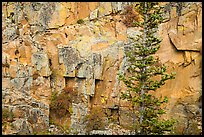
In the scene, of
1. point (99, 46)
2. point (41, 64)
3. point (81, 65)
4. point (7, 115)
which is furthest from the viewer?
point (99, 46)

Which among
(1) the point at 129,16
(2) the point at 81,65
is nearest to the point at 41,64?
(2) the point at 81,65

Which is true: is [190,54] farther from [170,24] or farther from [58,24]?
[58,24]

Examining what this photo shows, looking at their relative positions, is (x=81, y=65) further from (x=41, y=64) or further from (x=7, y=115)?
(x=7, y=115)

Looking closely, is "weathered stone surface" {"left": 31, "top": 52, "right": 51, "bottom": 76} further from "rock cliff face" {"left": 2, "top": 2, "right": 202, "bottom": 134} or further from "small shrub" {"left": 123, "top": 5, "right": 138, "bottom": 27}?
"small shrub" {"left": 123, "top": 5, "right": 138, "bottom": 27}

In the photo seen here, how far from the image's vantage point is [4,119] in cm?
2962

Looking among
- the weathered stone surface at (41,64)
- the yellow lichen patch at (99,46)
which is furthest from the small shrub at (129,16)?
the weathered stone surface at (41,64)

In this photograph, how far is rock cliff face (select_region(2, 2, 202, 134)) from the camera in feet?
103

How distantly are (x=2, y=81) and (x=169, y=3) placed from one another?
2009 cm

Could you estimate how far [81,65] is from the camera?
110ft

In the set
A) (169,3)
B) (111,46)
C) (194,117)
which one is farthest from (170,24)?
(194,117)

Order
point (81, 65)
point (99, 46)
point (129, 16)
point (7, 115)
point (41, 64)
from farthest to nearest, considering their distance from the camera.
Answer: point (129, 16) < point (99, 46) < point (81, 65) < point (41, 64) < point (7, 115)

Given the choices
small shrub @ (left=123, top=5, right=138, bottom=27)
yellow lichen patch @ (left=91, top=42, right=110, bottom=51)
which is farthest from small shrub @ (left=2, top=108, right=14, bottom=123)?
small shrub @ (left=123, top=5, right=138, bottom=27)

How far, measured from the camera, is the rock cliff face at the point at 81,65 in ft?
103

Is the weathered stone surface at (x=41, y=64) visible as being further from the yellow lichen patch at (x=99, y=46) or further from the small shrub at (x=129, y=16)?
the small shrub at (x=129, y=16)
